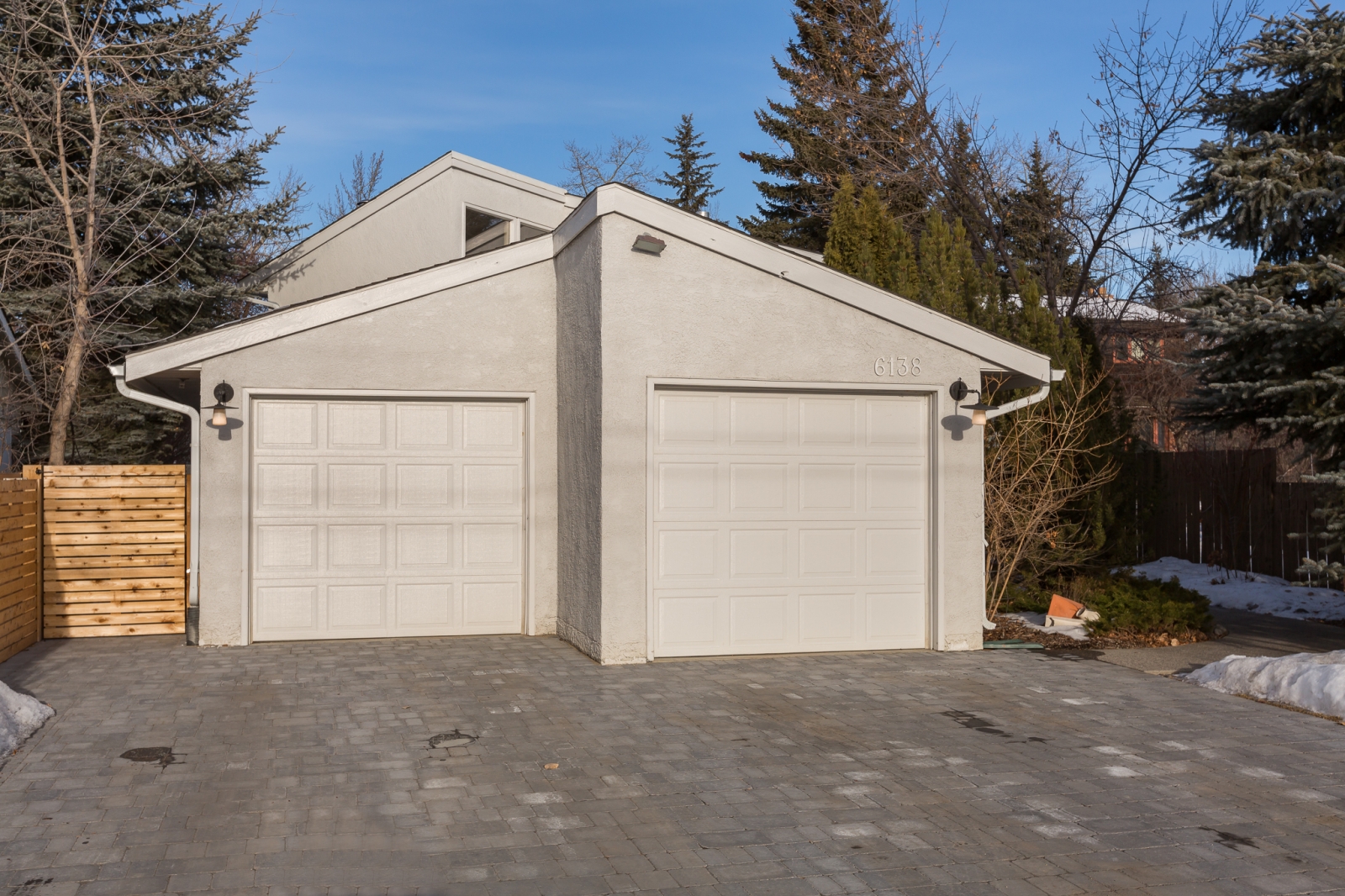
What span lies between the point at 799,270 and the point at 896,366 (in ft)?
4.08

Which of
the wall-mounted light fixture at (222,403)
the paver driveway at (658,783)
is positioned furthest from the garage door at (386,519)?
the paver driveway at (658,783)

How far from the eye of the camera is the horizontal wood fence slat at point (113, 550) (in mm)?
10039

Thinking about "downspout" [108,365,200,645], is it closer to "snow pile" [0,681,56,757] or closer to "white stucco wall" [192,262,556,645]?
"white stucco wall" [192,262,556,645]

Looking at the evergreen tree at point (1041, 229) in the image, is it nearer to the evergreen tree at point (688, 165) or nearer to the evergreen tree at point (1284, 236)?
the evergreen tree at point (1284, 236)

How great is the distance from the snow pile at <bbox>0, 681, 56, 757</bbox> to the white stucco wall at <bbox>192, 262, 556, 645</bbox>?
2.39m

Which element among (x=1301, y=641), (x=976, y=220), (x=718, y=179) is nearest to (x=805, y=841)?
(x=1301, y=641)

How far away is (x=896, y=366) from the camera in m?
9.49

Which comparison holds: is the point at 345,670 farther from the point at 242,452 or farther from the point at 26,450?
the point at 26,450

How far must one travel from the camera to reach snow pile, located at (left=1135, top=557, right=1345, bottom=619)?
41.8ft

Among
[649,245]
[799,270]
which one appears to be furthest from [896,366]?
[649,245]

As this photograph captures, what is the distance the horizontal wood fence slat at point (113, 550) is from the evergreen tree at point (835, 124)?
13.4 meters

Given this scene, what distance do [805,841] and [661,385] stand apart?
16.0ft

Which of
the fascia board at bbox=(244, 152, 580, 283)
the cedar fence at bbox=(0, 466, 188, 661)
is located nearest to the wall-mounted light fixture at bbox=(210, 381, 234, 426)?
the cedar fence at bbox=(0, 466, 188, 661)

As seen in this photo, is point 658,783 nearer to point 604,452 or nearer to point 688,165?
point 604,452
